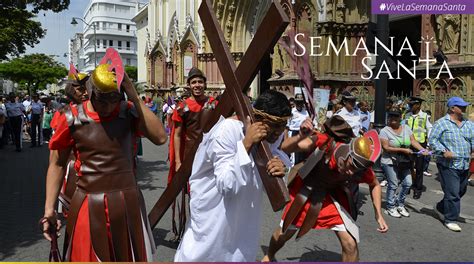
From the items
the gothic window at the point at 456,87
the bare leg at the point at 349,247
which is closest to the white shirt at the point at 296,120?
the gothic window at the point at 456,87

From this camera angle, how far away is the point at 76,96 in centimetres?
502

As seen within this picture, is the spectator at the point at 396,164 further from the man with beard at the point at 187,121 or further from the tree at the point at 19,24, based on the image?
the tree at the point at 19,24

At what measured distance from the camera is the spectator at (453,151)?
631 cm

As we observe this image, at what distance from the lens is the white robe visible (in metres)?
2.75

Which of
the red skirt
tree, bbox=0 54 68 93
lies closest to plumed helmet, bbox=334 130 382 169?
the red skirt

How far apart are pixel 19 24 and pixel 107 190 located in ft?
47.2

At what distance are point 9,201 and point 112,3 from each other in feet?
282

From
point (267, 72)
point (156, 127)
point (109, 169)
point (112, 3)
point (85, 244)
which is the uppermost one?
point (112, 3)

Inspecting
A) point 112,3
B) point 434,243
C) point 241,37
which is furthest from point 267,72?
point 112,3

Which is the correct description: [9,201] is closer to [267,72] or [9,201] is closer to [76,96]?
[76,96]

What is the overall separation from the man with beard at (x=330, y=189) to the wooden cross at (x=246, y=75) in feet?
3.26

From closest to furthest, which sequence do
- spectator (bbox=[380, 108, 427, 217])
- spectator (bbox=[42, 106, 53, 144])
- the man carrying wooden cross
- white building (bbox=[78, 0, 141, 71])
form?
1. the man carrying wooden cross
2. spectator (bbox=[380, 108, 427, 217])
3. spectator (bbox=[42, 106, 53, 144])
4. white building (bbox=[78, 0, 141, 71])

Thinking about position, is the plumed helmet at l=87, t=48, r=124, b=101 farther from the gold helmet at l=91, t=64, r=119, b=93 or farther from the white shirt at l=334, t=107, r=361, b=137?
the white shirt at l=334, t=107, r=361, b=137

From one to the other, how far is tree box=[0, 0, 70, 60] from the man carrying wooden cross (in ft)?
30.5
